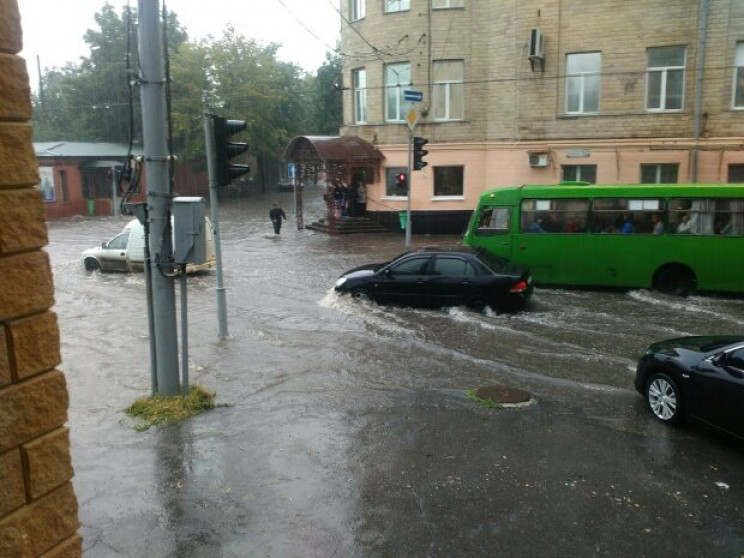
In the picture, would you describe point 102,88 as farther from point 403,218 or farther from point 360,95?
point 403,218

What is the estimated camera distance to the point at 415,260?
14.6 metres

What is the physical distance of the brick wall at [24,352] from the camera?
2.56 meters

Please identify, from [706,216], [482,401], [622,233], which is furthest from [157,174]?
[706,216]

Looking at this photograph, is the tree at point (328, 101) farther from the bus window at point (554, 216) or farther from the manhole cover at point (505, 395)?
the manhole cover at point (505, 395)

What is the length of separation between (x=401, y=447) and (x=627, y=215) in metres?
A: 11.0

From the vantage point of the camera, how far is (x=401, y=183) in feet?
82.9

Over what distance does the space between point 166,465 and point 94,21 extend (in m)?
58.7

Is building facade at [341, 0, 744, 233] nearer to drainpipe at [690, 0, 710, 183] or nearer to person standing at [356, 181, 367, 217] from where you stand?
drainpipe at [690, 0, 710, 183]

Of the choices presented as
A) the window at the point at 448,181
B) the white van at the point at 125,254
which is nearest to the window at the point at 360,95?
the window at the point at 448,181

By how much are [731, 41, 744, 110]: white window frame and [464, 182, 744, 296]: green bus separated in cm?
922

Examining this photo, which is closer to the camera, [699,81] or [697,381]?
[697,381]

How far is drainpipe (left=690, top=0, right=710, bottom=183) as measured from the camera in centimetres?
2233

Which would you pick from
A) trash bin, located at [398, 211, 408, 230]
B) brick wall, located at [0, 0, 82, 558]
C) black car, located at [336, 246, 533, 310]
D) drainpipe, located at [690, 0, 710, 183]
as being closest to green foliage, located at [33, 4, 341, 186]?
trash bin, located at [398, 211, 408, 230]

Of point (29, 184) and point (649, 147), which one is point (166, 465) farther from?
point (649, 147)
